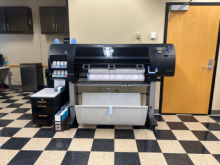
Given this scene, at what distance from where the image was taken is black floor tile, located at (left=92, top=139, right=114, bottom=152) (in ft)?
6.39

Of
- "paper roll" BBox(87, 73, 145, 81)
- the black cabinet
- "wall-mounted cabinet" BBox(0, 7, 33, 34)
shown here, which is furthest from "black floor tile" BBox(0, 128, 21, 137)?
"wall-mounted cabinet" BBox(0, 7, 33, 34)

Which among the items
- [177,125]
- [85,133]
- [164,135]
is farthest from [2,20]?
[177,125]

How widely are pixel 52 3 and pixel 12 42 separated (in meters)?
1.78

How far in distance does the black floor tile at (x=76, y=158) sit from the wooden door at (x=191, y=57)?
1.90 m

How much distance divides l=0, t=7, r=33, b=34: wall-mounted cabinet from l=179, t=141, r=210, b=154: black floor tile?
4856 millimetres

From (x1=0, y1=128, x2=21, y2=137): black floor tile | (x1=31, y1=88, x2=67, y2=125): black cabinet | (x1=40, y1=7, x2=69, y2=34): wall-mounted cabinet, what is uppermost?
(x1=40, y1=7, x2=69, y2=34): wall-mounted cabinet

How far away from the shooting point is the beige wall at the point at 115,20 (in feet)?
8.81

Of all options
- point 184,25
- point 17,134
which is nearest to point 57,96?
point 17,134

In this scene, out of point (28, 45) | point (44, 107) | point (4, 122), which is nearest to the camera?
point (44, 107)

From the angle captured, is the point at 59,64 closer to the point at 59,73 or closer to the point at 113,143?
the point at 59,73

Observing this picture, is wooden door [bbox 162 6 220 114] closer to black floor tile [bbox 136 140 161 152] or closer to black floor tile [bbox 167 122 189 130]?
black floor tile [bbox 167 122 189 130]

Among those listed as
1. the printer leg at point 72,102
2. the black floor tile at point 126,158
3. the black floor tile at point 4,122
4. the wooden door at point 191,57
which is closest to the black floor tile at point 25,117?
the black floor tile at point 4,122

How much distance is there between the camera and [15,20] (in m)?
4.53

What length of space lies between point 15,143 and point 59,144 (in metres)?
0.59
